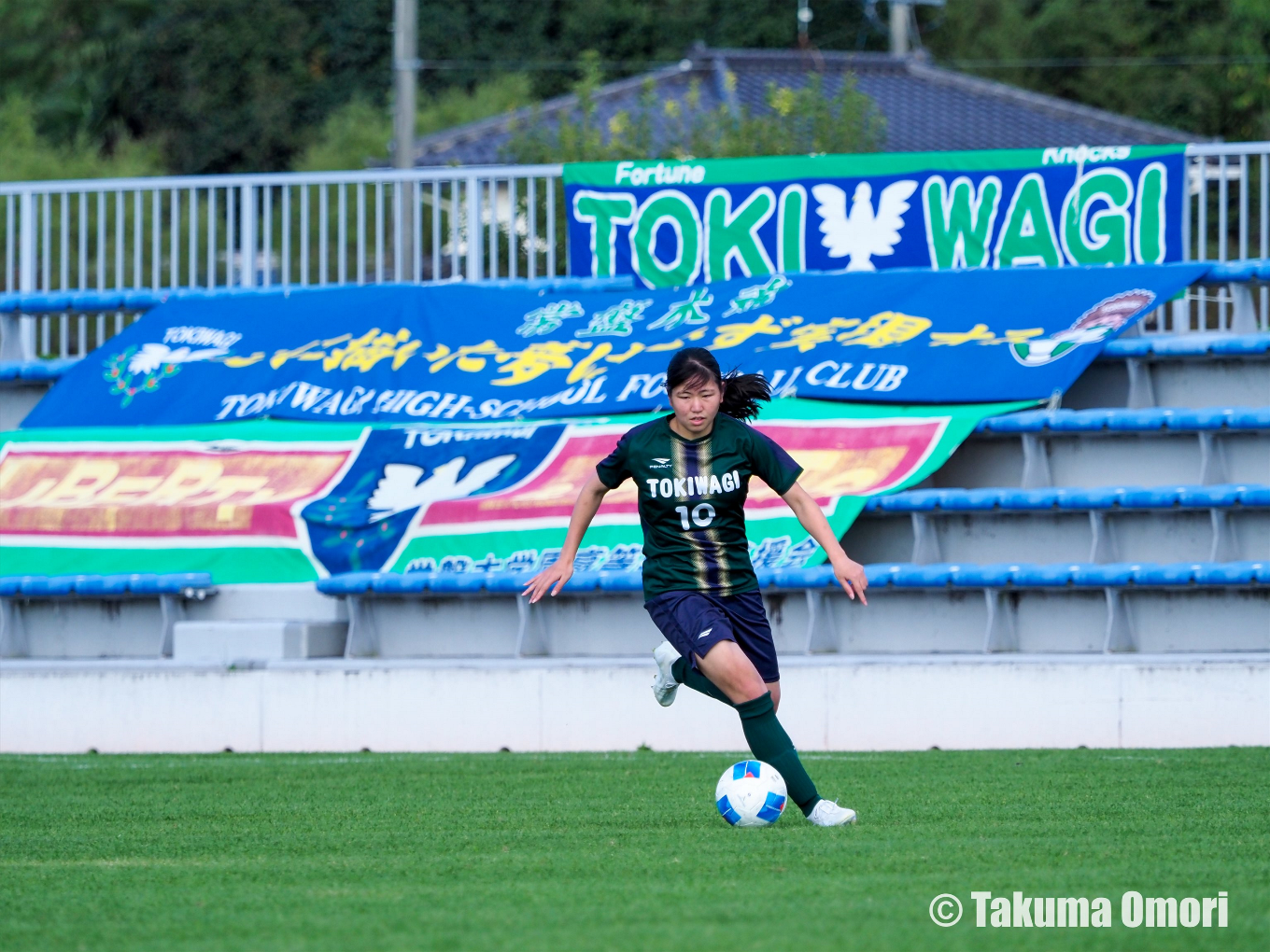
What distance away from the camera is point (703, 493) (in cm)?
685

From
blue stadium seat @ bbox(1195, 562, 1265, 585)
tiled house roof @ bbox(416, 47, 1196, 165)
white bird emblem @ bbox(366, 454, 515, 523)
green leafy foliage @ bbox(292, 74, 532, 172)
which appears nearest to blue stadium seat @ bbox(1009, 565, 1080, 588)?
blue stadium seat @ bbox(1195, 562, 1265, 585)

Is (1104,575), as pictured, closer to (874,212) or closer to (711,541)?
(874,212)

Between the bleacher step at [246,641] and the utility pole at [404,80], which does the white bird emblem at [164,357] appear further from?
the utility pole at [404,80]

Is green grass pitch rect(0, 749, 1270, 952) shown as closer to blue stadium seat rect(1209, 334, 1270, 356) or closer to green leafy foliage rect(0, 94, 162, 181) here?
blue stadium seat rect(1209, 334, 1270, 356)

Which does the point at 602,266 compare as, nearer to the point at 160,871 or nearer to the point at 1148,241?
the point at 1148,241

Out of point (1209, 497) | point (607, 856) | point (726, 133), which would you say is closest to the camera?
point (607, 856)

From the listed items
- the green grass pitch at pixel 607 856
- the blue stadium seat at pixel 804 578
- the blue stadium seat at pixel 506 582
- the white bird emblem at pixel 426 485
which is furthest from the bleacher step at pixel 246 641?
the blue stadium seat at pixel 804 578

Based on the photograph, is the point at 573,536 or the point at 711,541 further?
the point at 573,536

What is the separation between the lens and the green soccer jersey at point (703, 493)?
6855mm

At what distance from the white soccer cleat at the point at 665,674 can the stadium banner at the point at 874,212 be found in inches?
321

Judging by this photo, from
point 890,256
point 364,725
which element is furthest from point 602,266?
point 364,725

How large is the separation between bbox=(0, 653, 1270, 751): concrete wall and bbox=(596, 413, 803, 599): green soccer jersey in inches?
166

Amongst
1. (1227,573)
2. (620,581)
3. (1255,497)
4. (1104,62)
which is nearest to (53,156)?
(1104,62)

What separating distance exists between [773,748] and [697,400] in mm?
1252
